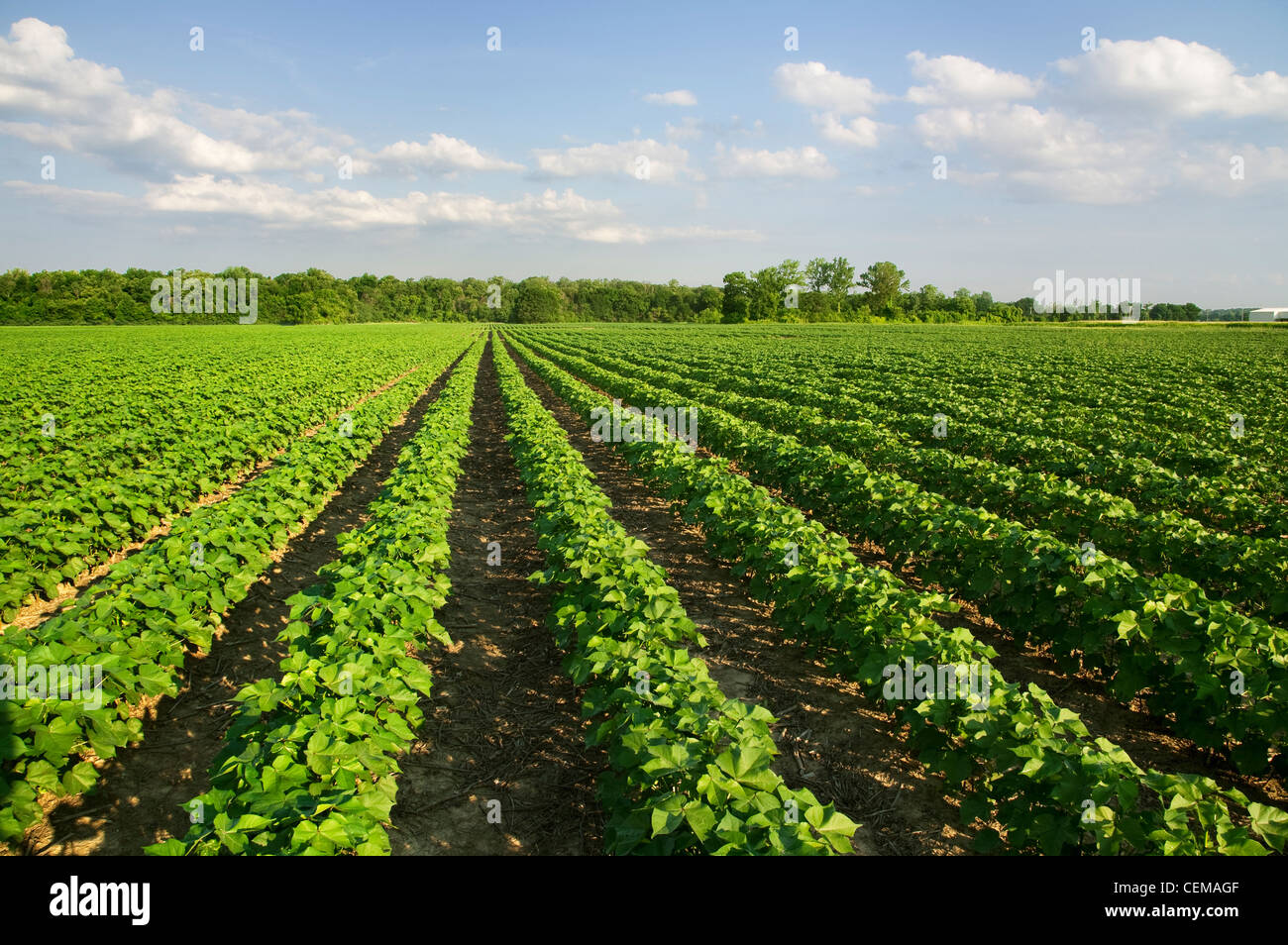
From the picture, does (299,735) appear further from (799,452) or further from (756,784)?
(799,452)

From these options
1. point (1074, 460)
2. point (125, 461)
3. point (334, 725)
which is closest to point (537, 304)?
point (125, 461)

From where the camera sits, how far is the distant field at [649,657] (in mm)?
3141

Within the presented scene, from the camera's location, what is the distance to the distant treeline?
9012 cm

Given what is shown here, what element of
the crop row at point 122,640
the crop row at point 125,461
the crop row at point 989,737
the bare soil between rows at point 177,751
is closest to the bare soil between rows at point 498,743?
the bare soil between rows at point 177,751

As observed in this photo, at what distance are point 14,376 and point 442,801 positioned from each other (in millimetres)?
29726

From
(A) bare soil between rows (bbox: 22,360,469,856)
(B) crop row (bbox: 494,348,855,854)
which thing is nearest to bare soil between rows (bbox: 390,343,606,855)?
(B) crop row (bbox: 494,348,855,854)

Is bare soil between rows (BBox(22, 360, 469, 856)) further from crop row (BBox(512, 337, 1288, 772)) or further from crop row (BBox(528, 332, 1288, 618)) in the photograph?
crop row (BBox(528, 332, 1288, 618))

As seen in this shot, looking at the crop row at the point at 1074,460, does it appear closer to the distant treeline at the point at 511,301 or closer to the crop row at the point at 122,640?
the crop row at the point at 122,640

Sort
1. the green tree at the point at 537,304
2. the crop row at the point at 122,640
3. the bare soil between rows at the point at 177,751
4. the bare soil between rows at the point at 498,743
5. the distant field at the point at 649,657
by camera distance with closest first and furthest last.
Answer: the distant field at the point at 649,657
the crop row at the point at 122,640
the bare soil between rows at the point at 177,751
the bare soil between rows at the point at 498,743
the green tree at the point at 537,304

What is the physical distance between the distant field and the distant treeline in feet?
351

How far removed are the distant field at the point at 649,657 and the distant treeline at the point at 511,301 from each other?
106962 mm

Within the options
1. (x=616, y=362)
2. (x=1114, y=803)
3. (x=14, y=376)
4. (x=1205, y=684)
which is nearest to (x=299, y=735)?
(x=1114, y=803)

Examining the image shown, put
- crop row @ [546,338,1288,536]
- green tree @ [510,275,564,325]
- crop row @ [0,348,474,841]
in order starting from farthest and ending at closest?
green tree @ [510,275,564,325] < crop row @ [546,338,1288,536] < crop row @ [0,348,474,841]

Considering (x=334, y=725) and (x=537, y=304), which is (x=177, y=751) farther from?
(x=537, y=304)
